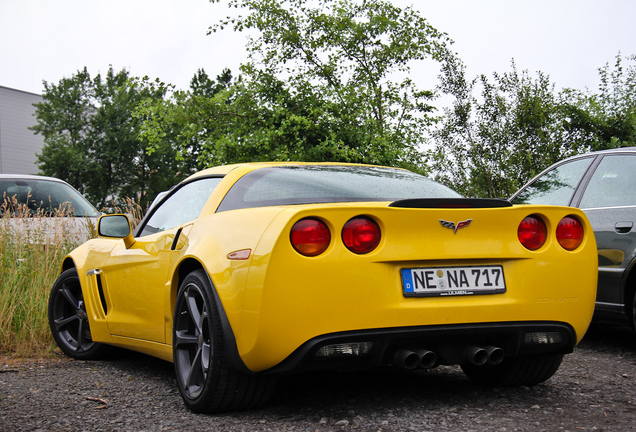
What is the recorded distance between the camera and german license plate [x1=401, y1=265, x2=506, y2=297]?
3064mm

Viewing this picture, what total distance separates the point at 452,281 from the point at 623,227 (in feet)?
8.48

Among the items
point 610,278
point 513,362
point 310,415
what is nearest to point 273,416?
point 310,415

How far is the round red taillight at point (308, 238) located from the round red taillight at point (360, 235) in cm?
10

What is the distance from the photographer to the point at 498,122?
43.7 ft

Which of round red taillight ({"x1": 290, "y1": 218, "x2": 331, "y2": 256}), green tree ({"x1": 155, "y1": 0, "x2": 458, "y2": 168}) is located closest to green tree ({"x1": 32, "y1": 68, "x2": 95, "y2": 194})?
green tree ({"x1": 155, "y1": 0, "x2": 458, "y2": 168})

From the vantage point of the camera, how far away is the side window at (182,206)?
3994 millimetres

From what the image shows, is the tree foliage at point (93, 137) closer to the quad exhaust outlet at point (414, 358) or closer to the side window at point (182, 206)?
the side window at point (182, 206)

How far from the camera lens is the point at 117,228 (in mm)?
4473

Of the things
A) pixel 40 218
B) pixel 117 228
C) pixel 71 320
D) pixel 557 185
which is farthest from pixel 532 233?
pixel 40 218

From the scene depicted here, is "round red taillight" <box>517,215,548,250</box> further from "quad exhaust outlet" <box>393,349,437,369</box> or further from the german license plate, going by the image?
"quad exhaust outlet" <box>393,349,437,369</box>

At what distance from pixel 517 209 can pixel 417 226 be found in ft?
1.74

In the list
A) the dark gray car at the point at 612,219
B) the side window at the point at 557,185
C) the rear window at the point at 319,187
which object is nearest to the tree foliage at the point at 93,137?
the side window at the point at 557,185

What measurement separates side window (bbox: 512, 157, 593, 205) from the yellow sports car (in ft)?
8.13

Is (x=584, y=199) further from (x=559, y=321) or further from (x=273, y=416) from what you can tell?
(x=273, y=416)
